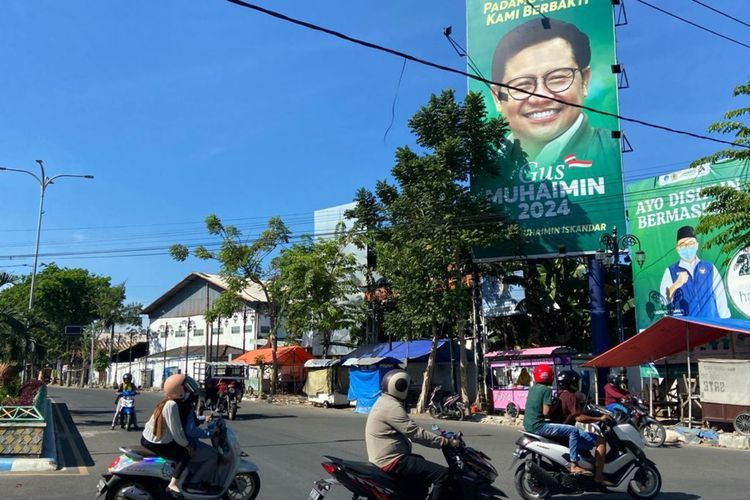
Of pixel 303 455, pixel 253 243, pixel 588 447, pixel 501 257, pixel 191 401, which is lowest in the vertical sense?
pixel 303 455

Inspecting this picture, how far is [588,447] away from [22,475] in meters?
8.20

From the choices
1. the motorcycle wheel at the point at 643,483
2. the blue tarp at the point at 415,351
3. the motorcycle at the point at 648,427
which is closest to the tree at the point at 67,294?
the blue tarp at the point at 415,351

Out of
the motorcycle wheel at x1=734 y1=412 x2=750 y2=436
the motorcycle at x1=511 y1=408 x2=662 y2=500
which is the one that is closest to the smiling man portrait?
the motorcycle wheel at x1=734 y1=412 x2=750 y2=436

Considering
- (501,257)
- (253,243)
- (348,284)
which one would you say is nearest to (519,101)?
(501,257)

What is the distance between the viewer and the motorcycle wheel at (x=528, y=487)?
7797mm

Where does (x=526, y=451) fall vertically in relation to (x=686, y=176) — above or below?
below

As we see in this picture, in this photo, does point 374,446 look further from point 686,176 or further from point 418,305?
point 686,176

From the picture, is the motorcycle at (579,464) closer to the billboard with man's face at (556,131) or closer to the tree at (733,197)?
the tree at (733,197)

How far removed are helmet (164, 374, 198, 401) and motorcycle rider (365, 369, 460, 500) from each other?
236cm

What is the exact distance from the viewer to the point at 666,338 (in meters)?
18.5

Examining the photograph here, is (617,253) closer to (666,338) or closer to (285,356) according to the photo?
(666,338)

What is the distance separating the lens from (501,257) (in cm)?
2519

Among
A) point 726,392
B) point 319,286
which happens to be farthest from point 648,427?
point 319,286

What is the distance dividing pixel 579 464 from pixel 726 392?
10.8 m
